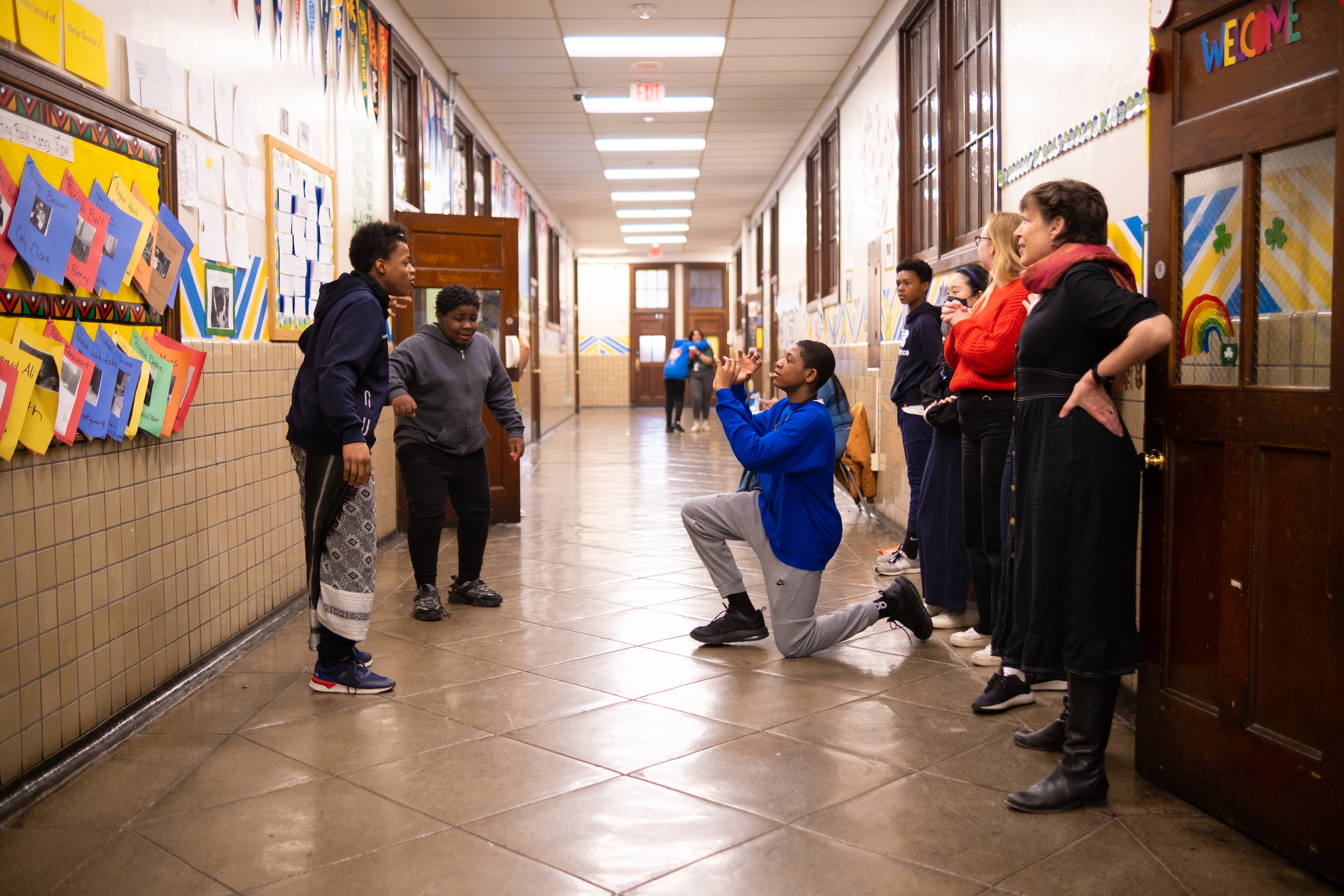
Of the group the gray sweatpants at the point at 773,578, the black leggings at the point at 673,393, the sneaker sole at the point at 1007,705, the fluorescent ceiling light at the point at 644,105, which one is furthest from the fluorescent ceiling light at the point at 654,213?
the sneaker sole at the point at 1007,705

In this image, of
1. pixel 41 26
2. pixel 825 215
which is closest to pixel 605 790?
pixel 41 26

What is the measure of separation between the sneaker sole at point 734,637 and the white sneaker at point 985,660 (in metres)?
0.75

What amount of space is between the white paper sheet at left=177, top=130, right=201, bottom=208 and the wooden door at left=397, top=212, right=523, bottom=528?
293 cm

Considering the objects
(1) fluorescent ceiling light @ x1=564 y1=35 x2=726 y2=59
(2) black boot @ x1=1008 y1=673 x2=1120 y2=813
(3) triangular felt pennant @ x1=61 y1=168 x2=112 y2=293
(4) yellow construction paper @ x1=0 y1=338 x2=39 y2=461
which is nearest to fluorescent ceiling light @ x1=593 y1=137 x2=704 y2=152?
(1) fluorescent ceiling light @ x1=564 y1=35 x2=726 y2=59

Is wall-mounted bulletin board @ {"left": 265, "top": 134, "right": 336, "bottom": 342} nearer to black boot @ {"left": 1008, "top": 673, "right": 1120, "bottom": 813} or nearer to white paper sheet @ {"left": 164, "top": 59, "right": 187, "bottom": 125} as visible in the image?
white paper sheet @ {"left": 164, "top": 59, "right": 187, "bottom": 125}

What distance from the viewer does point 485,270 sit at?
674cm

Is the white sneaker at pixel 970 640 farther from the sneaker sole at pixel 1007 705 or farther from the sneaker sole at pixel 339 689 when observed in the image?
the sneaker sole at pixel 339 689

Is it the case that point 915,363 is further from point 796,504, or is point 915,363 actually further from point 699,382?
point 699,382

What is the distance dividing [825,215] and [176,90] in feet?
24.6

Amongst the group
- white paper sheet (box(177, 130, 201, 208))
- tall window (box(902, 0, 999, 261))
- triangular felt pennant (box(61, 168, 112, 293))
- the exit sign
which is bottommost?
triangular felt pennant (box(61, 168, 112, 293))

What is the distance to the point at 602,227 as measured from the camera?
1767 cm

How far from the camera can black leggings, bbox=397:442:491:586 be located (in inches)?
171

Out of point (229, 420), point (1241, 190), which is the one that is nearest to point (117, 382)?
point (229, 420)

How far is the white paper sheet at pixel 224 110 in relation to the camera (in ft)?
12.3
